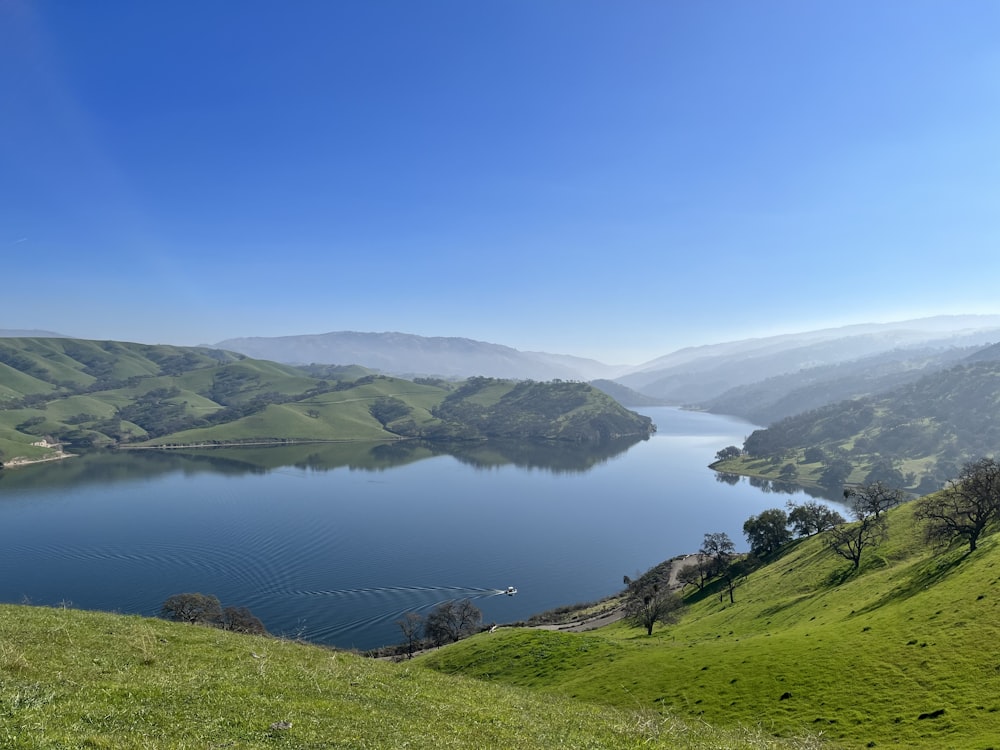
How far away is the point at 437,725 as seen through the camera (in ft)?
61.9

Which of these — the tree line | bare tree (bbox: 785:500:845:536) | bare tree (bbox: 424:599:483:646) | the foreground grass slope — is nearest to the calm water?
bare tree (bbox: 424:599:483:646)

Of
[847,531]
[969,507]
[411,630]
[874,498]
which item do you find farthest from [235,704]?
[847,531]

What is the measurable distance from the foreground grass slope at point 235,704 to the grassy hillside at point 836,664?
348 inches

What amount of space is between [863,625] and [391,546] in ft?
427

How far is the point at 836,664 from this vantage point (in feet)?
112

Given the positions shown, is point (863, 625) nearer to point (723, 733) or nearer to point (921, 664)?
point (921, 664)

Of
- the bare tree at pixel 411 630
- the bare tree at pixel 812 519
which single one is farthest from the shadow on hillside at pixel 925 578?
the bare tree at pixel 411 630

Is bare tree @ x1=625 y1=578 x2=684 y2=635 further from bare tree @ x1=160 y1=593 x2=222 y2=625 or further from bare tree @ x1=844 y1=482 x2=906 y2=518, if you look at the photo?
bare tree @ x1=160 y1=593 x2=222 y2=625

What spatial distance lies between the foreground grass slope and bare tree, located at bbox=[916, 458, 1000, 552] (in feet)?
178

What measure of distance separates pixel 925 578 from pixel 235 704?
202 ft

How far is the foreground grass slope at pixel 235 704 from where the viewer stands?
14.0 m

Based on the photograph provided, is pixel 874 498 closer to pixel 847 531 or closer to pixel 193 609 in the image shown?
pixel 847 531

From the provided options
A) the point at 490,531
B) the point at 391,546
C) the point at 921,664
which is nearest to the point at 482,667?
the point at 921,664

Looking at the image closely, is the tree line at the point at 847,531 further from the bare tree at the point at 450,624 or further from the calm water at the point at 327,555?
the calm water at the point at 327,555
